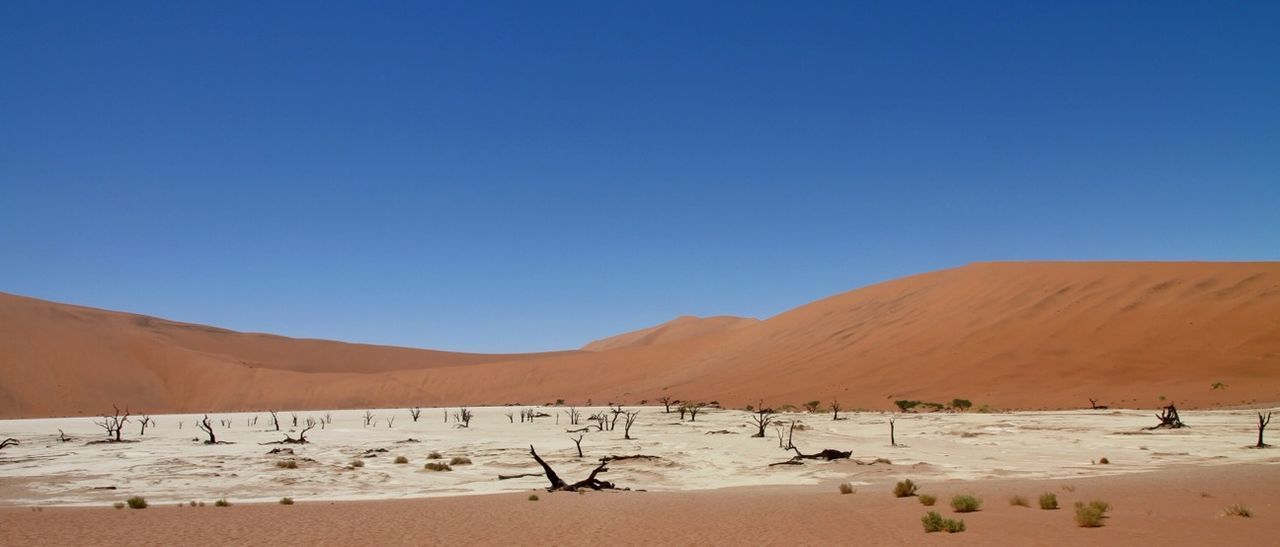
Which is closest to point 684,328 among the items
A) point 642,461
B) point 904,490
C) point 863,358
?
point 863,358

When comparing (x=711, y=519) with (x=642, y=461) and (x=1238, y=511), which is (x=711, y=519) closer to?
(x=1238, y=511)

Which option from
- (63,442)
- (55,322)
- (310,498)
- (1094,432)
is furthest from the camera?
(55,322)

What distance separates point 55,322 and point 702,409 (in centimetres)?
6305

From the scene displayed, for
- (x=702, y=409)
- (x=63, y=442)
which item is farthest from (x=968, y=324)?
(x=63, y=442)

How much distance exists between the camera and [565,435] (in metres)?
32.4

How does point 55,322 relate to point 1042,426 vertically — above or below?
above

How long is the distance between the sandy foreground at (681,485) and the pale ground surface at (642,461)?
0.35ft

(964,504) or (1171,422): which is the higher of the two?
(1171,422)

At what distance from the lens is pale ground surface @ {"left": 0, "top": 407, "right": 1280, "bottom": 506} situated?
1834 cm

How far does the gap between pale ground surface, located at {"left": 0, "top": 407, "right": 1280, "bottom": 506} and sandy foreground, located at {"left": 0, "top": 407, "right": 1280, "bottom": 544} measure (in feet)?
0.35

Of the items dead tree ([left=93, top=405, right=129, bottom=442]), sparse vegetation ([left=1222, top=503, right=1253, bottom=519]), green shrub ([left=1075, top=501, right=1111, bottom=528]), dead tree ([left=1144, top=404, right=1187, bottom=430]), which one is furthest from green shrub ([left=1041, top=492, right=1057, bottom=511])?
dead tree ([left=93, top=405, right=129, bottom=442])

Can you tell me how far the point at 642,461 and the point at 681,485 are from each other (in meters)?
3.62

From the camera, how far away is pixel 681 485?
18547mm

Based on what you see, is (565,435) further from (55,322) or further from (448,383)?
(55,322)
